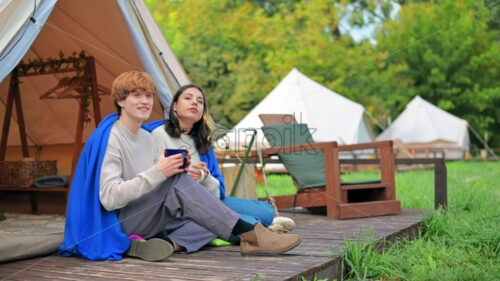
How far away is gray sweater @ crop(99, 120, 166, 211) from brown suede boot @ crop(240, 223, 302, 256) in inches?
22.0

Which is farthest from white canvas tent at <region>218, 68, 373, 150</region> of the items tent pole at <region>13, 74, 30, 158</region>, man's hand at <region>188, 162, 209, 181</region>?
man's hand at <region>188, 162, 209, 181</region>

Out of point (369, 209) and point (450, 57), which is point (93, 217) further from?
point (450, 57)

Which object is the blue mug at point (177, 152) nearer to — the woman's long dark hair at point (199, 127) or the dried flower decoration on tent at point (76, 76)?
the woman's long dark hair at point (199, 127)

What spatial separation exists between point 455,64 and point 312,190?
23.0 m

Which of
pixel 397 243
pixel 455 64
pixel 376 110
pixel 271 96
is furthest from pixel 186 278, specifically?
pixel 455 64

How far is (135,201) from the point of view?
2768mm

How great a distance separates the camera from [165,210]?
2732 millimetres

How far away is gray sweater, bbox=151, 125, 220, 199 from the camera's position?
320cm

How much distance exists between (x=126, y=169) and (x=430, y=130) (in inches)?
732

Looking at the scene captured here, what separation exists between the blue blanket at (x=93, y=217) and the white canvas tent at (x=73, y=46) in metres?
0.62

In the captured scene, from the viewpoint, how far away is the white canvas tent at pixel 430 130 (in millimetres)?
19781

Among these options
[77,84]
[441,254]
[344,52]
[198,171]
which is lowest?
[441,254]

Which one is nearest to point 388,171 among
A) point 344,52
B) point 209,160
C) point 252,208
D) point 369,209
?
point 369,209

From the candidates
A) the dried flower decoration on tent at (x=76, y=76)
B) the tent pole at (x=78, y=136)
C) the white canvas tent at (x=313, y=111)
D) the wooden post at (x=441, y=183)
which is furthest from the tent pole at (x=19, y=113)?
the white canvas tent at (x=313, y=111)
